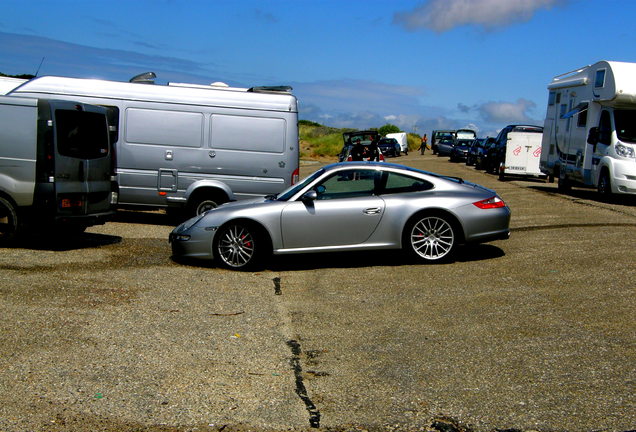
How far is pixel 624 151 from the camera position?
722 inches

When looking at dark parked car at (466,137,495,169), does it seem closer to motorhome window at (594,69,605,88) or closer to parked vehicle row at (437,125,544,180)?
parked vehicle row at (437,125,544,180)

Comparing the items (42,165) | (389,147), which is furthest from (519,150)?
(389,147)

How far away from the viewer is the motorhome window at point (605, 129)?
18.9 meters

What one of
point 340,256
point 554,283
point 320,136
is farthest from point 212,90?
point 320,136

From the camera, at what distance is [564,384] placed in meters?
5.48

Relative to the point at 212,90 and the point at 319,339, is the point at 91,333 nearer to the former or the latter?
the point at 319,339

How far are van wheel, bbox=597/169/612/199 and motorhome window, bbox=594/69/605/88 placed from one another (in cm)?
224

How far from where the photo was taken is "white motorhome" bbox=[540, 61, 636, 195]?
1837 cm

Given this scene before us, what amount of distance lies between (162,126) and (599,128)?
1101 centimetres

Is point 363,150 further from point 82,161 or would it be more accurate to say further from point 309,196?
point 309,196

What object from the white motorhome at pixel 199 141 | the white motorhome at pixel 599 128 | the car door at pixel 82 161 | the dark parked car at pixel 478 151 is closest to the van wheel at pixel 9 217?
the car door at pixel 82 161

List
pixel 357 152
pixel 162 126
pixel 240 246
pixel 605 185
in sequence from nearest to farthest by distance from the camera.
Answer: pixel 240 246 < pixel 162 126 < pixel 605 185 < pixel 357 152

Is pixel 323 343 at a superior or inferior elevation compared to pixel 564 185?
inferior

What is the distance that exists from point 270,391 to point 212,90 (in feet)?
33.4
